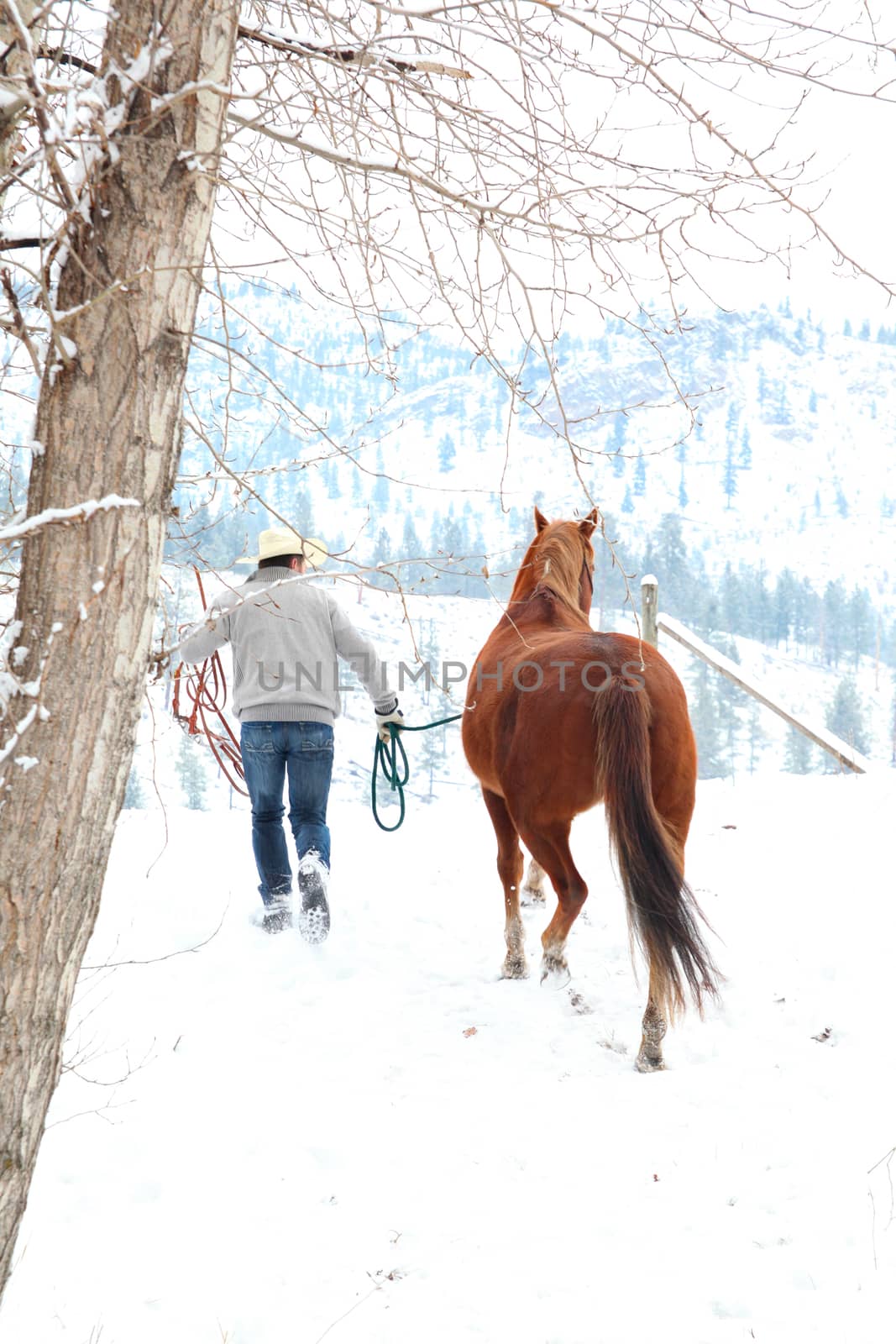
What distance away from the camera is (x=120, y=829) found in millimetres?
6051

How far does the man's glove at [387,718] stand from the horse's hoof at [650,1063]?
1904 mm

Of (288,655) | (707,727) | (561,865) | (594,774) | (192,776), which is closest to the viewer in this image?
(594,774)

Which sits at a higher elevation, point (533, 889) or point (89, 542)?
point (89, 542)

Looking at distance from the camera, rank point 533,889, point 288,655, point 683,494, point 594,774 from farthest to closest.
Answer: point 683,494
point 533,889
point 288,655
point 594,774

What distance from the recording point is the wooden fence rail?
282 inches

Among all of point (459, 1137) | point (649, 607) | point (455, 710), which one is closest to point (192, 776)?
point (455, 710)

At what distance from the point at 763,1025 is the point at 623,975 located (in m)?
0.71

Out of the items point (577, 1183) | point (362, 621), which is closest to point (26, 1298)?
point (577, 1183)

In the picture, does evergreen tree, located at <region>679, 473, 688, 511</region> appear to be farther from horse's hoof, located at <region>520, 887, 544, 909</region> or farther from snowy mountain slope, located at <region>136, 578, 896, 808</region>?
horse's hoof, located at <region>520, 887, 544, 909</region>

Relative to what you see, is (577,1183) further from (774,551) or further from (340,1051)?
(774,551)

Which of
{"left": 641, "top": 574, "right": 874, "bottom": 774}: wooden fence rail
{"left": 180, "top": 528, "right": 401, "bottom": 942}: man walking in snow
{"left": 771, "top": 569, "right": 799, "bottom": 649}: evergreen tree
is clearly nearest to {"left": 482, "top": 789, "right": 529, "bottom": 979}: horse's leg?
{"left": 180, "top": 528, "right": 401, "bottom": 942}: man walking in snow

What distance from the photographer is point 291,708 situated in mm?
4273

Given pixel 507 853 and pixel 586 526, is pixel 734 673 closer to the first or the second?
pixel 586 526

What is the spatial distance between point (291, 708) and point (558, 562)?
1467 millimetres
